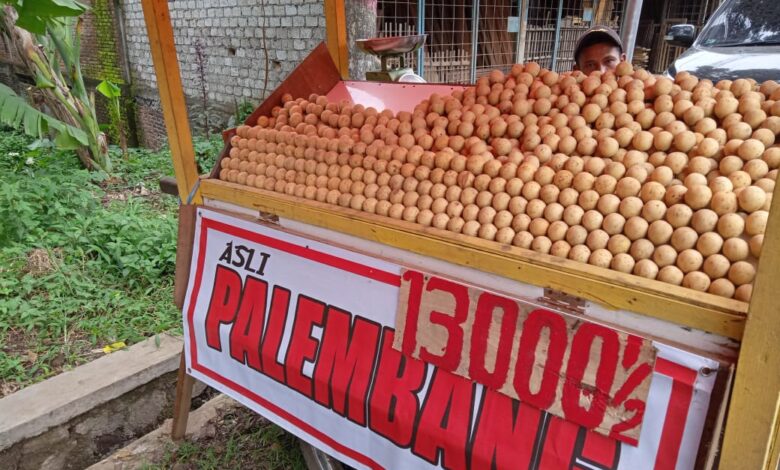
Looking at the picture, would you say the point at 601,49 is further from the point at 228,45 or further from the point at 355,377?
the point at 228,45

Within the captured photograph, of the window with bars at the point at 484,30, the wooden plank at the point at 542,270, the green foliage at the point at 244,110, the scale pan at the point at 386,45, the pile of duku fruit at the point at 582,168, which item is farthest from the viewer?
the green foliage at the point at 244,110

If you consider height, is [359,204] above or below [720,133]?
below

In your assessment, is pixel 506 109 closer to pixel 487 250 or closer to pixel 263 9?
pixel 487 250

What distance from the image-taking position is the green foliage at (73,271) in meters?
3.07

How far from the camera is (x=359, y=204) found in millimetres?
1868

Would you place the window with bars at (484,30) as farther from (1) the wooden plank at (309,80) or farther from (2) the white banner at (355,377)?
(2) the white banner at (355,377)

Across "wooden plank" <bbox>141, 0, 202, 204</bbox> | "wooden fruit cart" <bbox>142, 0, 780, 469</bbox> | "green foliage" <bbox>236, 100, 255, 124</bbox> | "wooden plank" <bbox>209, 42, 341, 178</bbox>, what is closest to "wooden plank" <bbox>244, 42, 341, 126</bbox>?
"wooden plank" <bbox>209, 42, 341, 178</bbox>

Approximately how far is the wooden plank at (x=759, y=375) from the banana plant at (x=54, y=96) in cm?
530

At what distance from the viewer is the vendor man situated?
3059 millimetres

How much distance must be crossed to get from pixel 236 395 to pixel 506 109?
5.57 ft

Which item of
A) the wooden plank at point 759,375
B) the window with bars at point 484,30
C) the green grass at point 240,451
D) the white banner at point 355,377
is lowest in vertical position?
the green grass at point 240,451

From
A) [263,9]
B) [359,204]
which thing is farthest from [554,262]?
[263,9]

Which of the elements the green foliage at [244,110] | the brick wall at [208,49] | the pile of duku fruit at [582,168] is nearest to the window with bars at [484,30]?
the brick wall at [208,49]

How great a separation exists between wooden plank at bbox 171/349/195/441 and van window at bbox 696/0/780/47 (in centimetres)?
422
